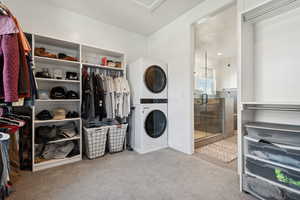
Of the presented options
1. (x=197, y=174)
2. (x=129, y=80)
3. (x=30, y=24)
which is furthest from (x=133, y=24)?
(x=197, y=174)

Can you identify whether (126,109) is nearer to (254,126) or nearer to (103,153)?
(103,153)

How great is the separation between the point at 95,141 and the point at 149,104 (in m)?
1.13

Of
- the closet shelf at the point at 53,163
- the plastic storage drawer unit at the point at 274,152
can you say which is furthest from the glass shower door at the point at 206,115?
the closet shelf at the point at 53,163

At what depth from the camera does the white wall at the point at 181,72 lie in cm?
243

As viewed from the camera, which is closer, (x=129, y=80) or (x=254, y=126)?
(x=254, y=126)

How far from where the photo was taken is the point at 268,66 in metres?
1.59

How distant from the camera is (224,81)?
526 cm

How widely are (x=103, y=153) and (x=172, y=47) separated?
242cm

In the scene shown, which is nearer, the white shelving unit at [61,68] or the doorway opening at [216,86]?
the white shelving unit at [61,68]

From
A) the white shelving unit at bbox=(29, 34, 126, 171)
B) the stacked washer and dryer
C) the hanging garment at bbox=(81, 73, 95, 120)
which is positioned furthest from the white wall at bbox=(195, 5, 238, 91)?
the hanging garment at bbox=(81, 73, 95, 120)

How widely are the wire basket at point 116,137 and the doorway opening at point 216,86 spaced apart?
1468 mm

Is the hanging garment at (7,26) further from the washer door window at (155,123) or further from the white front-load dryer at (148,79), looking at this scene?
the washer door window at (155,123)

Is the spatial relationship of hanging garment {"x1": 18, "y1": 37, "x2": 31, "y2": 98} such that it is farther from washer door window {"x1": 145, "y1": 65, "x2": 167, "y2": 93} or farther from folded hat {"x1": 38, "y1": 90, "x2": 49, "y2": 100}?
washer door window {"x1": 145, "y1": 65, "x2": 167, "y2": 93}

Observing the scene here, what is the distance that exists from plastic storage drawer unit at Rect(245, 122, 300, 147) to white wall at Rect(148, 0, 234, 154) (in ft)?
3.78
